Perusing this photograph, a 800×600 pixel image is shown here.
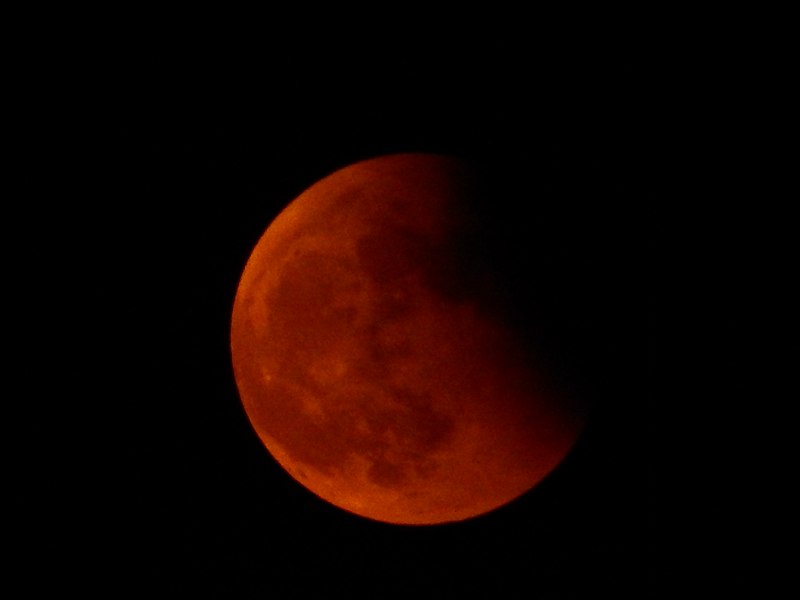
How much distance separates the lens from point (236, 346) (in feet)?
12.5

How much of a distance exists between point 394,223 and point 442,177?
543 mm

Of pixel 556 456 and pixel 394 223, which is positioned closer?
pixel 394 223

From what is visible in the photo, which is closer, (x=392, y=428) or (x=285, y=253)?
(x=392, y=428)

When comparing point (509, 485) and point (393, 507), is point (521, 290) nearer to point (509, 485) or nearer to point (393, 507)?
point (509, 485)

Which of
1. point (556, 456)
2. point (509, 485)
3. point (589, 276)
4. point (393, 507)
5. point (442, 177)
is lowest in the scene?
point (393, 507)

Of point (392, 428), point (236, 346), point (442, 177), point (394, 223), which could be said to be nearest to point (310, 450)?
point (392, 428)

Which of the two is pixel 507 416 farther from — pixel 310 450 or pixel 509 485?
pixel 310 450

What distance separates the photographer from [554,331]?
3.42m

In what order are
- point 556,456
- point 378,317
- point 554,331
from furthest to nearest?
point 556,456 → point 554,331 → point 378,317

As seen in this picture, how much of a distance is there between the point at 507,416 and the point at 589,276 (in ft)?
3.03

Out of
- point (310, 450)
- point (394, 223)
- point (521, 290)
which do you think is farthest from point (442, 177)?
point (310, 450)

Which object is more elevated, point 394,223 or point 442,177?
point 442,177

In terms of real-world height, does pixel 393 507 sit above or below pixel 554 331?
below

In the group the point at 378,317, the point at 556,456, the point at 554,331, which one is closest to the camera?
the point at 378,317
